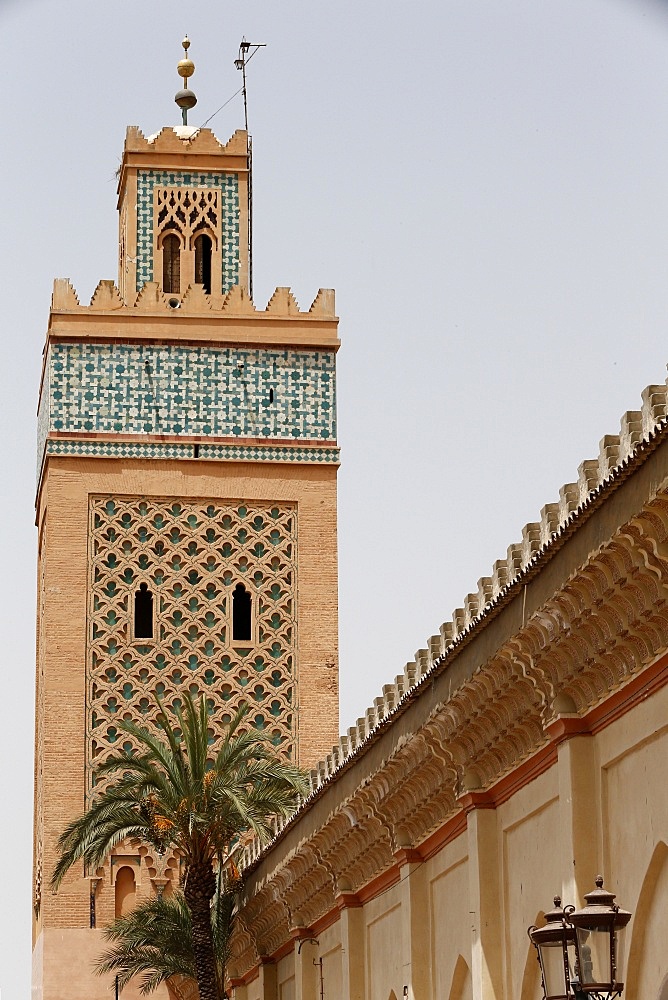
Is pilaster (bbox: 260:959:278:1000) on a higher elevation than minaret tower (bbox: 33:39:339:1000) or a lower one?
lower

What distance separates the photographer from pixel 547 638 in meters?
11.1

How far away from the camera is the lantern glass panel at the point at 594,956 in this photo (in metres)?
7.75

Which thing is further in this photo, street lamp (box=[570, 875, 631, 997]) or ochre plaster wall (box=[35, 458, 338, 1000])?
ochre plaster wall (box=[35, 458, 338, 1000])

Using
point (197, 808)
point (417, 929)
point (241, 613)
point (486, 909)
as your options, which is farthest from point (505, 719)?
point (241, 613)

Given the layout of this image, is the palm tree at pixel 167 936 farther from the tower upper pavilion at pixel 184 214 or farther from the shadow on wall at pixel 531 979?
the shadow on wall at pixel 531 979

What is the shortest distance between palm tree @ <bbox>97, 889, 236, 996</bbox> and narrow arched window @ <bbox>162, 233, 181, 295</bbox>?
8985 millimetres

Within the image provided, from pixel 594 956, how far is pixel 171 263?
21454mm

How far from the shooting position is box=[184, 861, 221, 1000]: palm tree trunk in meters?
20.7

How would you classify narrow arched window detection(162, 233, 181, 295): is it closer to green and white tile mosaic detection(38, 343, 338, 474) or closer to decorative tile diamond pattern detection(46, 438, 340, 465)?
green and white tile mosaic detection(38, 343, 338, 474)

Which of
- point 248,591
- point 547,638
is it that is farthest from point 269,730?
point 547,638

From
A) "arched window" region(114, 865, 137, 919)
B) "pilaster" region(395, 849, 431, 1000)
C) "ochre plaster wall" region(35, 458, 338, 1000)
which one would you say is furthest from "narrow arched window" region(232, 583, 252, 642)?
"pilaster" region(395, 849, 431, 1000)

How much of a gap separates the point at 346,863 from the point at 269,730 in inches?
374

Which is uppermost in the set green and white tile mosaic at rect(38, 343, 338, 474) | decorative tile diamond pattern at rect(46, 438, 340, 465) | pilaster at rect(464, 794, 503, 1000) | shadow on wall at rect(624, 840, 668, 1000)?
green and white tile mosaic at rect(38, 343, 338, 474)

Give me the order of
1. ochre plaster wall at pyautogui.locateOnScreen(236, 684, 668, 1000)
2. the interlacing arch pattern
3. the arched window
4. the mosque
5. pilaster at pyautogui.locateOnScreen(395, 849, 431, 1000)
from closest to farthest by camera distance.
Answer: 1. ochre plaster wall at pyautogui.locateOnScreen(236, 684, 668, 1000)
2. pilaster at pyautogui.locateOnScreen(395, 849, 431, 1000)
3. the mosque
4. the arched window
5. the interlacing arch pattern
